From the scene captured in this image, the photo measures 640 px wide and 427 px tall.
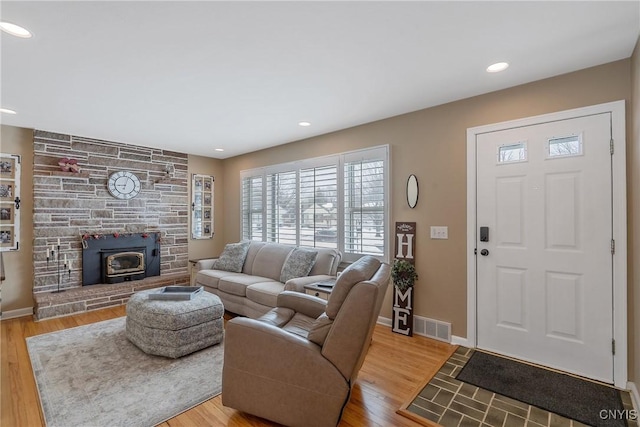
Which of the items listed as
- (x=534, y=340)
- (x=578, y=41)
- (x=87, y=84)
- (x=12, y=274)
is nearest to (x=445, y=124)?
(x=578, y=41)

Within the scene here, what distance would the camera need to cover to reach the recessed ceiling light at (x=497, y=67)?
2342 mm

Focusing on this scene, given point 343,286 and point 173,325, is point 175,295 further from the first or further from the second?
point 343,286

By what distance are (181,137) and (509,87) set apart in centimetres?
420

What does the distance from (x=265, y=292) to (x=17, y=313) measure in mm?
3453

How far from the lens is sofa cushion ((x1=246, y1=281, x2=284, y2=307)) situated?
3443 mm

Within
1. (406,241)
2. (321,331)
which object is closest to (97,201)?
(321,331)

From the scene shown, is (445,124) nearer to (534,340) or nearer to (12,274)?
(534,340)

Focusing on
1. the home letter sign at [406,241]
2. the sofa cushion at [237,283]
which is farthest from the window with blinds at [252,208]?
the home letter sign at [406,241]

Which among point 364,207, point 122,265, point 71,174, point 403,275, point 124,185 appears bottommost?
point 122,265

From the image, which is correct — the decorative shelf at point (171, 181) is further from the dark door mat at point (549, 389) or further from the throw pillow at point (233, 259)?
the dark door mat at point (549, 389)

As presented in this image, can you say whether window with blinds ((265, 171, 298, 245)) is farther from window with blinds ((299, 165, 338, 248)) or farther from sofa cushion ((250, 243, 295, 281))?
sofa cushion ((250, 243, 295, 281))

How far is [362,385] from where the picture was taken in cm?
234

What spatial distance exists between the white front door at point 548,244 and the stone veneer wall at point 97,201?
479 cm

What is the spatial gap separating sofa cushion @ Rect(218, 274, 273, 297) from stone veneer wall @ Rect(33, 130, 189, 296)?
1579mm
